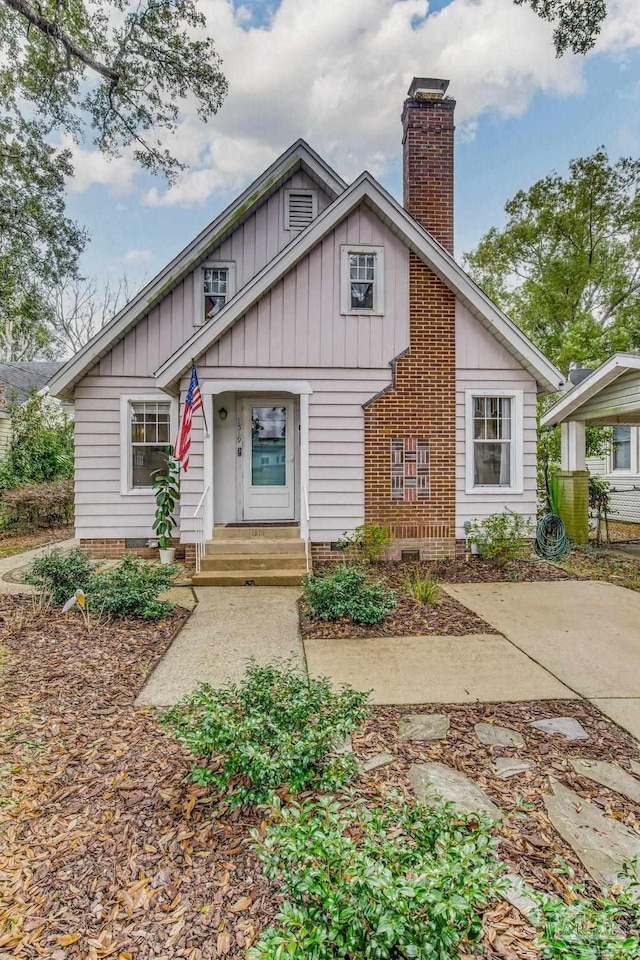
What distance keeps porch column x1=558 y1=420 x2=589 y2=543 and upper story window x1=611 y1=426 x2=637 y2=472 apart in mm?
4929

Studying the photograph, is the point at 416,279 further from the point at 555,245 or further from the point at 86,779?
the point at 555,245

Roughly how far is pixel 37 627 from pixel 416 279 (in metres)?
7.05

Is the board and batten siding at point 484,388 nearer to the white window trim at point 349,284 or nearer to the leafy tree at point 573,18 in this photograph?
the white window trim at point 349,284

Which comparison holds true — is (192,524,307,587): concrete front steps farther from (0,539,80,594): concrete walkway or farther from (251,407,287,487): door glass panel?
(0,539,80,594): concrete walkway

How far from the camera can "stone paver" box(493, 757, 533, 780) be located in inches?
106

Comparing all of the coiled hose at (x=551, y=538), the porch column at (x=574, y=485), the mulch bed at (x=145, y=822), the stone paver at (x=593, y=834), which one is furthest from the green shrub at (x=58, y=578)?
the porch column at (x=574, y=485)

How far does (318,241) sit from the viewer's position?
782 centimetres

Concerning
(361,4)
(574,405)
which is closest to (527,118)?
(361,4)

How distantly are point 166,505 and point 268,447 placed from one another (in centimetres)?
200

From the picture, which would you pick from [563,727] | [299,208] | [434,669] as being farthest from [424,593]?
[299,208]

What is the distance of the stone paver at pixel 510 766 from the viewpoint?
269 centimetres

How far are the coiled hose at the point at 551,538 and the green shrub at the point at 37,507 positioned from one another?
11416mm

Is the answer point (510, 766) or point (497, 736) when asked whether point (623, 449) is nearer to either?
point (497, 736)

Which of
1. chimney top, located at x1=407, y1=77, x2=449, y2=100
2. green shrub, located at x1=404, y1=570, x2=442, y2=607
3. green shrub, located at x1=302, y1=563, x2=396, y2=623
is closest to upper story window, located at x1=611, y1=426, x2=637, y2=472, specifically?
chimney top, located at x1=407, y1=77, x2=449, y2=100
